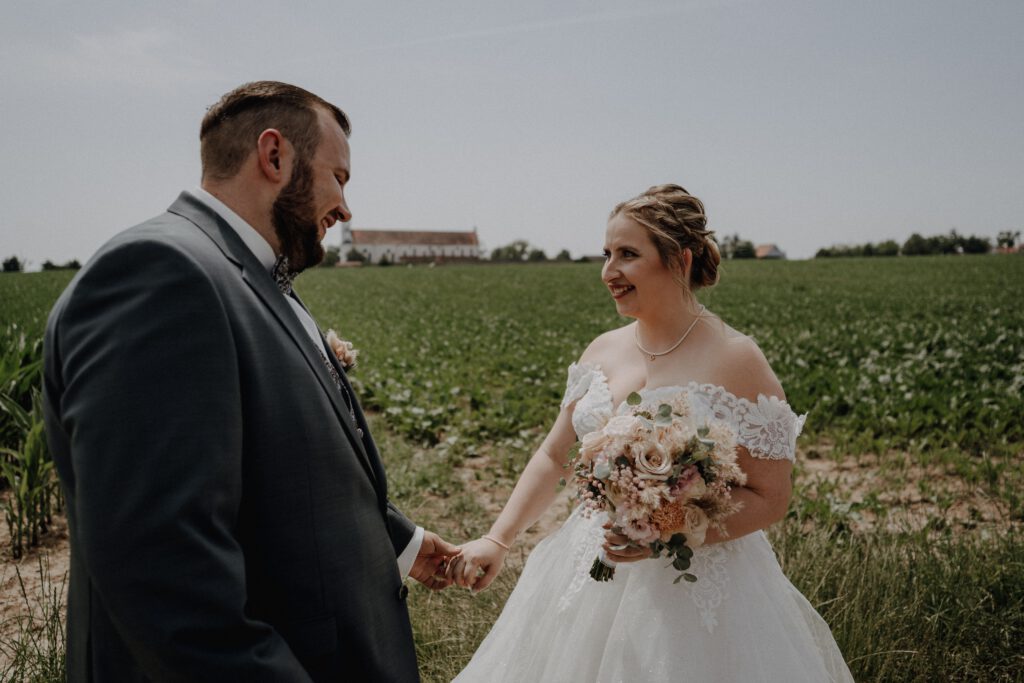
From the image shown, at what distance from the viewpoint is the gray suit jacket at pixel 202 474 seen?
4.04 ft

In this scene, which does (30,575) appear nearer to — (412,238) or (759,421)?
(759,421)

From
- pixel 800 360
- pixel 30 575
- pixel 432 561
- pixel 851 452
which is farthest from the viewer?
pixel 800 360

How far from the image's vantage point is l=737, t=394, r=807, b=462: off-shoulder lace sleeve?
2.28 meters

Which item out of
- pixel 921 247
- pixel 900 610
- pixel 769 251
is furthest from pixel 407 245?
pixel 900 610

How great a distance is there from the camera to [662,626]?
2215 millimetres

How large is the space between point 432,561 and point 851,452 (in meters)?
6.46

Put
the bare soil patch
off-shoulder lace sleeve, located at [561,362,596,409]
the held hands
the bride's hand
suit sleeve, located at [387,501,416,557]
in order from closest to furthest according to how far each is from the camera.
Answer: the held hands → suit sleeve, located at [387,501,416,557] → the bride's hand → off-shoulder lace sleeve, located at [561,362,596,409] → the bare soil patch

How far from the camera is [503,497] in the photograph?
6461 millimetres

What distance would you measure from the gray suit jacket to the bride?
0.92 m

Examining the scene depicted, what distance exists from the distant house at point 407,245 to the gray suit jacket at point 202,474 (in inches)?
4532

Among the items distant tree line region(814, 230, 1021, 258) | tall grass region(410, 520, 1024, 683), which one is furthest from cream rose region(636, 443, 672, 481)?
distant tree line region(814, 230, 1021, 258)

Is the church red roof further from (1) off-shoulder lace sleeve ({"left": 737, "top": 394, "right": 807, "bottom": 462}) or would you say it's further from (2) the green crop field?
(1) off-shoulder lace sleeve ({"left": 737, "top": 394, "right": 807, "bottom": 462})

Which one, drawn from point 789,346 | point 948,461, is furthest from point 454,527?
point 789,346

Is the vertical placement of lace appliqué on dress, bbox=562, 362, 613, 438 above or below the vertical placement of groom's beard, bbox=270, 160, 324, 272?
below
